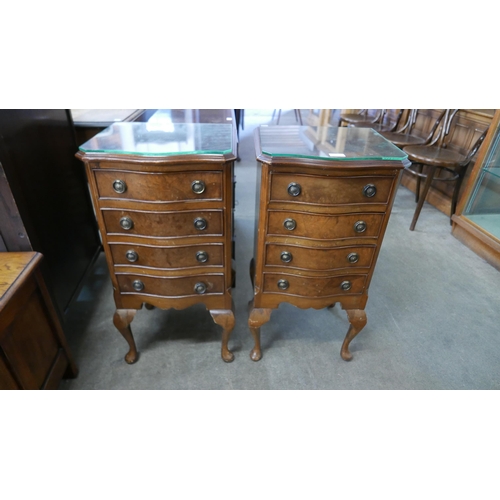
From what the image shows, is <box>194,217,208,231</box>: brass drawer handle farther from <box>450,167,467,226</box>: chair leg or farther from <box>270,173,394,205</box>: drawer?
<box>450,167,467,226</box>: chair leg

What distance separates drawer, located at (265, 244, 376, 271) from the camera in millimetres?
1219

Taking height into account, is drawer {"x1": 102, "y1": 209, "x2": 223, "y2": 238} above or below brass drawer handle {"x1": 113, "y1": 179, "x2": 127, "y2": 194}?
below

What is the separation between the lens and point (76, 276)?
1729mm

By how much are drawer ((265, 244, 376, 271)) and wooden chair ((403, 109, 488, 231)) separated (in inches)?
65.6

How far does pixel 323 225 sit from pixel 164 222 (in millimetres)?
546

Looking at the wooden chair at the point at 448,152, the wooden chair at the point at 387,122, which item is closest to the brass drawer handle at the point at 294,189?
the wooden chair at the point at 448,152

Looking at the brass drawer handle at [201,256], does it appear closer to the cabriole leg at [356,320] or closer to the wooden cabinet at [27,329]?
the wooden cabinet at [27,329]

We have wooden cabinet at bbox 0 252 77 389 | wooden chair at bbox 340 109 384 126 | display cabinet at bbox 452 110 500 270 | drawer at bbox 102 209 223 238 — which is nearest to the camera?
wooden cabinet at bbox 0 252 77 389

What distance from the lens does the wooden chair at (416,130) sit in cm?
292

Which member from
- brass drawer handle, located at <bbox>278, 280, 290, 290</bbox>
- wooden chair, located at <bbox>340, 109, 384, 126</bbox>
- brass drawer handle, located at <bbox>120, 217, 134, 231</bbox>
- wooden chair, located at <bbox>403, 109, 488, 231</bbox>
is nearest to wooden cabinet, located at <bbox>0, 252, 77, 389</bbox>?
brass drawer handle, located at <bbox>120, 217, 134, 231</bbox>

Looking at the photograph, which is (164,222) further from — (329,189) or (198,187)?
(329,189)

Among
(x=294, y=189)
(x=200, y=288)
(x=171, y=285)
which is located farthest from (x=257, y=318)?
(x=294, y=189)

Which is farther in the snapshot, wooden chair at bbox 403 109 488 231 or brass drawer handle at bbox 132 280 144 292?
wooden chair at bbox 403 109 488 231

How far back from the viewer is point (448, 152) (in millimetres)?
2684
